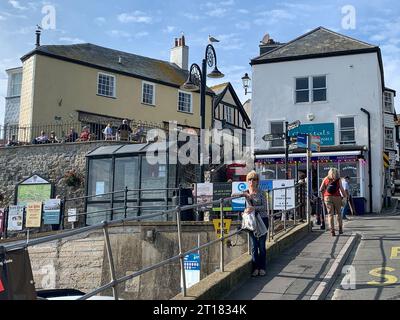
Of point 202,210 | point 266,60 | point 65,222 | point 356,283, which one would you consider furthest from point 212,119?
point 356,283

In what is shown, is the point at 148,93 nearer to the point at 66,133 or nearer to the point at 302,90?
the point at 66,133

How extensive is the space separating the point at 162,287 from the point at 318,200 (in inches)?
202

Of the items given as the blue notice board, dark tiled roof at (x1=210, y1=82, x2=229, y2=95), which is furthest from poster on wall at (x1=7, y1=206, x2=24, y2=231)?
dark tiled roof at (x1=210, y1=82, x2=229, y2=95)

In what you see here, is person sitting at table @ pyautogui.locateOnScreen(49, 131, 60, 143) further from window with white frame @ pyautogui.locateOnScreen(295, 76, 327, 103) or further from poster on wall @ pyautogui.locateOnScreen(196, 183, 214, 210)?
window with white frame @ pyautogui.locateOnScreen(295, 76, 327, 103)

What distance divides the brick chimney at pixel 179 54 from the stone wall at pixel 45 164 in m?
16.1

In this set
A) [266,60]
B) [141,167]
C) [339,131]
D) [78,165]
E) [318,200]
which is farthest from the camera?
[266,60]

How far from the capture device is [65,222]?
801 inches

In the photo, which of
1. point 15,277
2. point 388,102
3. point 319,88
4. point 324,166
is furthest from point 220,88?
point 15,277

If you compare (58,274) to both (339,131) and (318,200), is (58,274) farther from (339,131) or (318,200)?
(339,131)

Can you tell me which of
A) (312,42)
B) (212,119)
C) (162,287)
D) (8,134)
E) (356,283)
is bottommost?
(162,287)

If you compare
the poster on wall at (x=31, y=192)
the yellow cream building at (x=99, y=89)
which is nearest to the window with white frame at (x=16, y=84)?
the yellow cream building at (x=99, y=89)

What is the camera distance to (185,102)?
112 ft

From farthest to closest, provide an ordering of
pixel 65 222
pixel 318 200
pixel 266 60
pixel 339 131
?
pixel 266 60, pixel 339 131, pixel 65 222, pixel 318 200

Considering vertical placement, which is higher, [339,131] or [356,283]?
[339,131]
